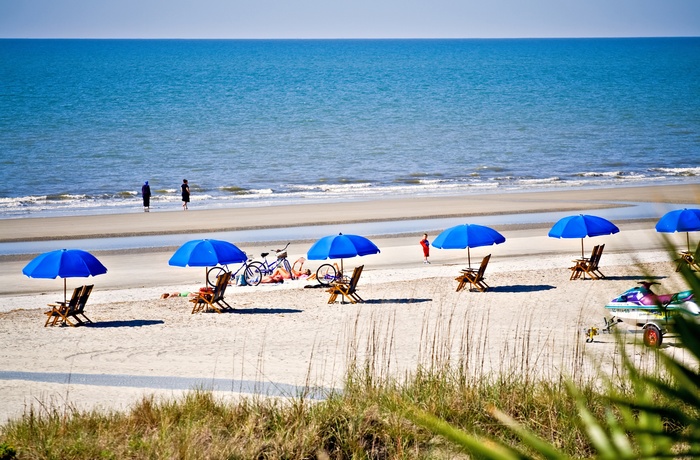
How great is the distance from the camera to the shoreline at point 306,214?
28.5 metres

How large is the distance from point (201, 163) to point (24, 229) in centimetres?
2408

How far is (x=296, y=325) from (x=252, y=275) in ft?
16.3

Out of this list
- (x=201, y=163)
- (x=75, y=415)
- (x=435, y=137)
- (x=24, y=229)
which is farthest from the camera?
(x=435, y=137)

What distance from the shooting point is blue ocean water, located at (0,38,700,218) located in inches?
1710

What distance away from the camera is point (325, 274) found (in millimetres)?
19562

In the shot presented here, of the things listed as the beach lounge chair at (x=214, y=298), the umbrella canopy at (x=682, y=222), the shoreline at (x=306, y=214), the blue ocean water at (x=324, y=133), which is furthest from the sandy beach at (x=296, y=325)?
the blue ocean water at (x=324, y=133)

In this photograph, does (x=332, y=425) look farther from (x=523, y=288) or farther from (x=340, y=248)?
(x=523, y=288)

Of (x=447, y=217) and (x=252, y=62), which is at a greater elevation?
(x=252, y=62)

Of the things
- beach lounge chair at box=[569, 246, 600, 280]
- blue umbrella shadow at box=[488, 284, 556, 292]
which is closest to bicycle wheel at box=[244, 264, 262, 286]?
blue umbrella shadow at box=[488, 284, 556, 292]

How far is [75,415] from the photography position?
8016 mm

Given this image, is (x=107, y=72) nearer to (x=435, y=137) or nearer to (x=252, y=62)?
(x=252, y=62)

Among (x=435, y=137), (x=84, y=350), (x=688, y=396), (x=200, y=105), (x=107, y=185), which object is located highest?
(x=200, y=105)

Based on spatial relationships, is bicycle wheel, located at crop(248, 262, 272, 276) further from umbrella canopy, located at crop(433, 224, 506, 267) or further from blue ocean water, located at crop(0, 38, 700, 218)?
blue ocean water, located at crop(0, 38, 700, 218)

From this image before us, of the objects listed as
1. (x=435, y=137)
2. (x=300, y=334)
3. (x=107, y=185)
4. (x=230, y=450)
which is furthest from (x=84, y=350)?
(x=435, y=137)
